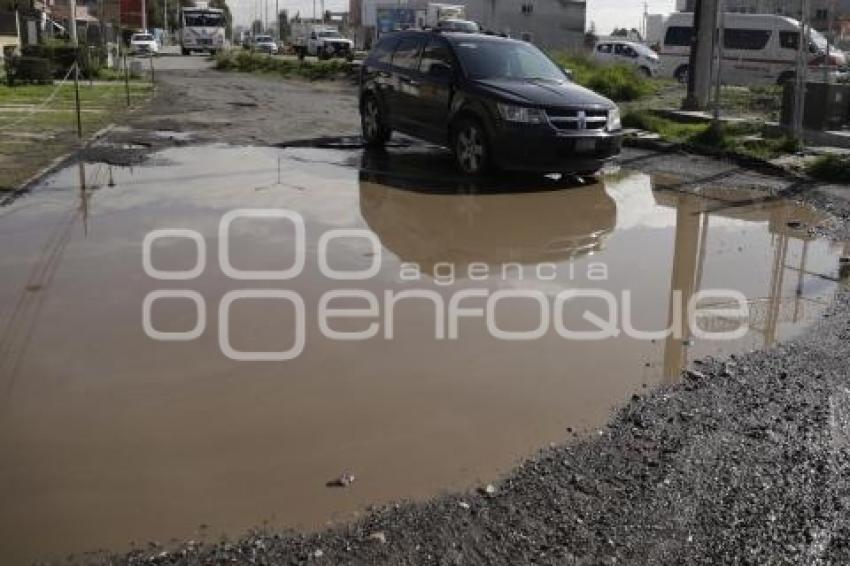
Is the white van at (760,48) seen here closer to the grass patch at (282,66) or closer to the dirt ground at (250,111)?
the dirt ground at (250,111)

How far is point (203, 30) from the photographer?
5541 cm

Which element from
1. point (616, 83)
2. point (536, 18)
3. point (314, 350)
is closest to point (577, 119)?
point (314, 350)

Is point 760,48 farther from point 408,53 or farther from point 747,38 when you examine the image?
point 408,53

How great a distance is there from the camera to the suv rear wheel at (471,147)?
Result: 11086mm

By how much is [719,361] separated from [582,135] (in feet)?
18.9

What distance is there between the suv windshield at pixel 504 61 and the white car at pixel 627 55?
2369 cm

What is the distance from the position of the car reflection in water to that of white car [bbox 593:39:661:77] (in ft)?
82.1

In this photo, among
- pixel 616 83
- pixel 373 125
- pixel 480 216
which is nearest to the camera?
pixel 480 216

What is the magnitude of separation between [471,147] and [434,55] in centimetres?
181

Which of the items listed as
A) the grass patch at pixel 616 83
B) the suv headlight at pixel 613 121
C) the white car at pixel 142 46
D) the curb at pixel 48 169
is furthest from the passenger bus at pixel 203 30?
the suv headlight at pixel 613 121

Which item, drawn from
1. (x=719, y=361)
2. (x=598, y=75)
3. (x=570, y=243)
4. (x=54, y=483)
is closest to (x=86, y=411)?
(x=54, y=483)

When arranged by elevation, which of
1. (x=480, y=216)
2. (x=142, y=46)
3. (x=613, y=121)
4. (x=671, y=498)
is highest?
(x=142, y=46)

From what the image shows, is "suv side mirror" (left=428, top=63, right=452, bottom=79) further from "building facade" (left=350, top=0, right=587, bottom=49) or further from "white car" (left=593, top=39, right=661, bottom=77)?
"building facade" (left=350, top=0, right=587, bottom=49)

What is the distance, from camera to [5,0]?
51281mm
